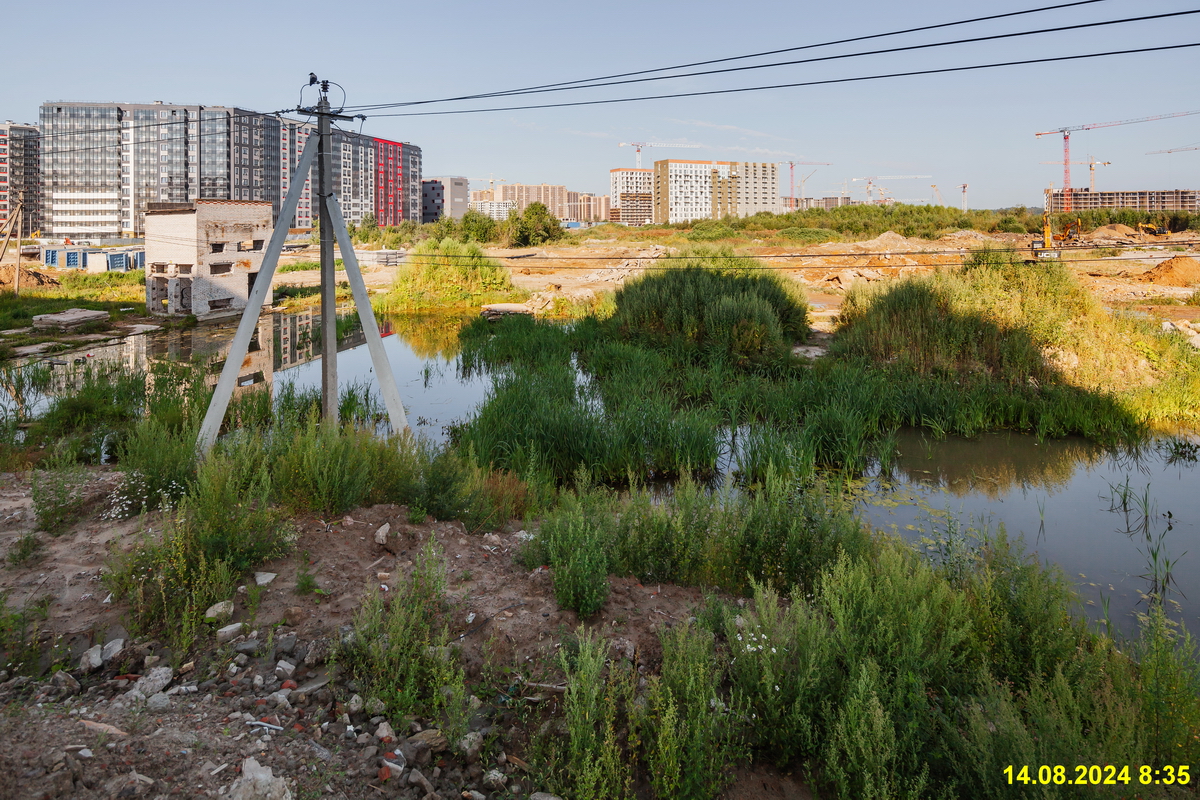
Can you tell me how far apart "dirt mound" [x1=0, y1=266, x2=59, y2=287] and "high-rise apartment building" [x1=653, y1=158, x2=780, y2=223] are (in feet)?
317

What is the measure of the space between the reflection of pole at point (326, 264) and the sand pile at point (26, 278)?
2319cm

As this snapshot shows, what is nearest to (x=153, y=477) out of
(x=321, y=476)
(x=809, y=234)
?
(x=321, y=476)

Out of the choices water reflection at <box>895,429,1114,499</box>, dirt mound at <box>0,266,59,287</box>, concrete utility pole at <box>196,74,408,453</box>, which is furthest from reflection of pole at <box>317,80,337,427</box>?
dirt mound at <box>0,266,59,287</box>

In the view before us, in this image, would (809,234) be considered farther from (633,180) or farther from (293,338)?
(633,180)

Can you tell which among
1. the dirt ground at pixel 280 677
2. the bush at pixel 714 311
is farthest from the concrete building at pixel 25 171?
the dirt ground at pixel 280 677

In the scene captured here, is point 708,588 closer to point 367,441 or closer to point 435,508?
point 435,508

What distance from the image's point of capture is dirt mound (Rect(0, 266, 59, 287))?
24.4 metres

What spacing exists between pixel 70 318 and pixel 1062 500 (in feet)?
69.9

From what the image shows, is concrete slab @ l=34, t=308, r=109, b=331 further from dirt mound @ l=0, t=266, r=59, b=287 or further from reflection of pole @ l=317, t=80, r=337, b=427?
reflection of pole @ l=317, t=80, r=337, b=427

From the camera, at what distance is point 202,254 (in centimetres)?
2008

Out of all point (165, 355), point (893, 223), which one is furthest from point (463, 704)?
point (893, 223)

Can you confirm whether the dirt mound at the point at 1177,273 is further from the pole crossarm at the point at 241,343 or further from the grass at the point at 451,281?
the pole crossarm at the point at 241,343
